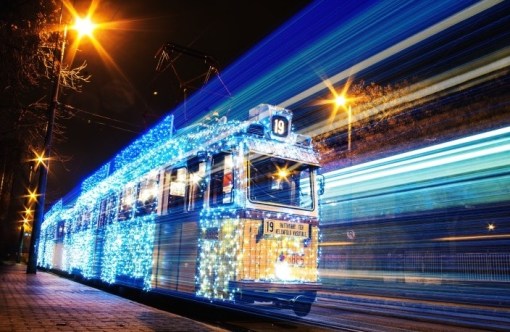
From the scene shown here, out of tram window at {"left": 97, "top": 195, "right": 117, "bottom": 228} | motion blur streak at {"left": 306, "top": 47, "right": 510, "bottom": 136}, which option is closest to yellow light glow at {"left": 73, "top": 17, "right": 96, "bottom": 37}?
tram window at {"left": 97, "top": 195, "right": 117, "bottom": 228}

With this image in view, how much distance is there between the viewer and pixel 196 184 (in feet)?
28.7

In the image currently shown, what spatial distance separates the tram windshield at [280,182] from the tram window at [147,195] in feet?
10.1

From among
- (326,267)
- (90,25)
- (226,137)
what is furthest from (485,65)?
(90,25)

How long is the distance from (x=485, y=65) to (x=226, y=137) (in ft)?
37.2

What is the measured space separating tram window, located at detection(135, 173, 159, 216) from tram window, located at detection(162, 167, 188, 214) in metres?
0.51

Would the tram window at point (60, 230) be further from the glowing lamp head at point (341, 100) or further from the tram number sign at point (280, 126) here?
the tram number sign at point (280, 126)

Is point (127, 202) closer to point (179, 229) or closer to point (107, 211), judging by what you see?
point (107, 211)

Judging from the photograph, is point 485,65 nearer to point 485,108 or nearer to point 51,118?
point 485,108

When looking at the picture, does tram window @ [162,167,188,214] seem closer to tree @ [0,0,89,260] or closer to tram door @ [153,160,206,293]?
tram door @ [153,160,206,293]

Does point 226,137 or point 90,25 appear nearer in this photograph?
point 226,137

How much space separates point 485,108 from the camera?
15156 mm

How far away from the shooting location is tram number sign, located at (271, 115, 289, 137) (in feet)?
28.1

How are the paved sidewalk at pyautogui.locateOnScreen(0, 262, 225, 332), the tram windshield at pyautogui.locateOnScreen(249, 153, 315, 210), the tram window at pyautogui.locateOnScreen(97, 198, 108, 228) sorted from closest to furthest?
1. the paved sidewalk at pyautogui.locateOnScreen(0, 262, 225, 332)
2. the tram windshield at pyautogui.locateOnScreen(249, 153, 315, 210)
3. the tram window at pyautogui.locateOnScreen(97, 198, 108, 228)

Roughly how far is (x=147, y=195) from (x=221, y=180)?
3.24m
